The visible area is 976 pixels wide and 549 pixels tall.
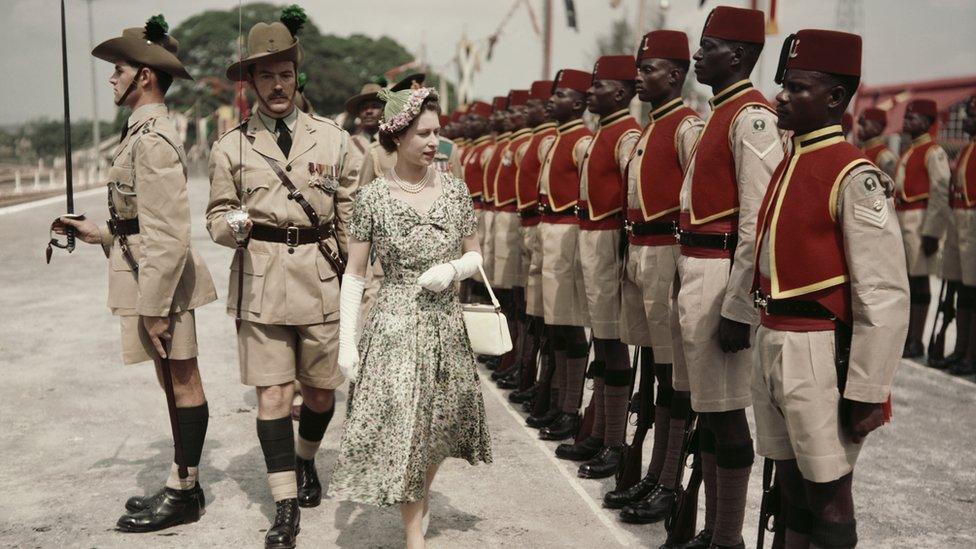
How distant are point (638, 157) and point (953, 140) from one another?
20.6m

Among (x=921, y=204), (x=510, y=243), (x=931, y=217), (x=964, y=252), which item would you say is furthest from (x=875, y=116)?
(x=510, y=243)

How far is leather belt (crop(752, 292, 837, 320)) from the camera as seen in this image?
337 cm

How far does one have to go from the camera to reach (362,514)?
5.13 metres

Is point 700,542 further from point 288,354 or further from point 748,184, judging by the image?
A: point 288,354

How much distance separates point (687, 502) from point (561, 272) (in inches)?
97.3

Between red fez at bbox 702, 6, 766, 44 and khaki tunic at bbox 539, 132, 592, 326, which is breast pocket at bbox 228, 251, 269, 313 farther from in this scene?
red fez at bbox 702, 6, 766, 44

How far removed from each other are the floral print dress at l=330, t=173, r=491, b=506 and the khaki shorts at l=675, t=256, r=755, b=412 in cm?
101

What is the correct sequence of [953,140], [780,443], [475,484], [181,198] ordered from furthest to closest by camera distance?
[953,140]
[475,484]
[181,198]
[780,443]

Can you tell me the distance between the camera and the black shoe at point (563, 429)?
21.7ft

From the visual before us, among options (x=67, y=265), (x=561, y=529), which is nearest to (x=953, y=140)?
(x=67, y=265)

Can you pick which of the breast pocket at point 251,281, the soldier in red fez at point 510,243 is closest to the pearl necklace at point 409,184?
the breast pocket at point 251,281

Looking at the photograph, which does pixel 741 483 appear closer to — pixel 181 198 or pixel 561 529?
pixel 561 529

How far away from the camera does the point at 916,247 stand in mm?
10297

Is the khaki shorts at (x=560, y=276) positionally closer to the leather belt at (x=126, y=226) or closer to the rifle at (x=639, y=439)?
the rifle at (x=639, y=439)
